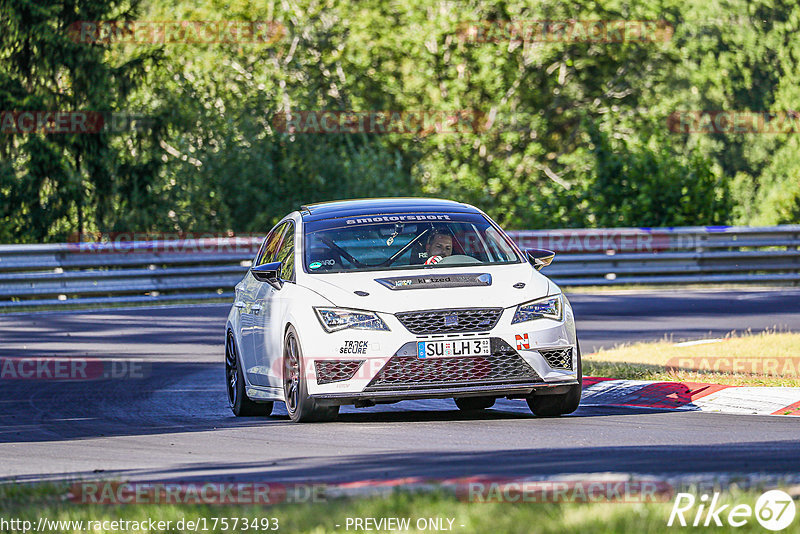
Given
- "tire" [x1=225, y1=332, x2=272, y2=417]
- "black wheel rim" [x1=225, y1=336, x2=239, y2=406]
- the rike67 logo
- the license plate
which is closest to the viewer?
the rike67 logo

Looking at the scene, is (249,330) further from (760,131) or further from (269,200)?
(760,131)

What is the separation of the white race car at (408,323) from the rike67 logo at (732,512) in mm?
3670

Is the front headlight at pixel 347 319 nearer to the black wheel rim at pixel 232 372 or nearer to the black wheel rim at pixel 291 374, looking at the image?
the black wheel rim at pixel 291 374

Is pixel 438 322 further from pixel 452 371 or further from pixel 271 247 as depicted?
pixel 271 247

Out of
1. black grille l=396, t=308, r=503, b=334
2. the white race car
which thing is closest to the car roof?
the white race car

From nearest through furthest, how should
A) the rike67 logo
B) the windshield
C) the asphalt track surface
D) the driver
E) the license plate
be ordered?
the rike67 logo, the asphalt track surface, the license plate, the windshield, the driver

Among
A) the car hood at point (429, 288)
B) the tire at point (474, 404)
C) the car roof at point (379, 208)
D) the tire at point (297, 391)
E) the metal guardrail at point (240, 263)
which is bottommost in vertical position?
the metal guardrail at point (240, 263)

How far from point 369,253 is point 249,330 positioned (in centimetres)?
133

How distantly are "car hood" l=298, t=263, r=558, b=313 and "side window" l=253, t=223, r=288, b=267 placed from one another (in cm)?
164

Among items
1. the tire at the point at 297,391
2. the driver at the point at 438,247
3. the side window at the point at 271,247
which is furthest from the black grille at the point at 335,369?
the side window at the point at 271,247

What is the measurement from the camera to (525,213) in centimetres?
3412

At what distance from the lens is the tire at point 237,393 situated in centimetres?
1116

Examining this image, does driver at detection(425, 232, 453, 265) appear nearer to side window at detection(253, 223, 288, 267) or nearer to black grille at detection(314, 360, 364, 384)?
black grille at detection(314, 360, 364, 384)

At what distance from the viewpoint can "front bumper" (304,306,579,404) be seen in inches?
369
